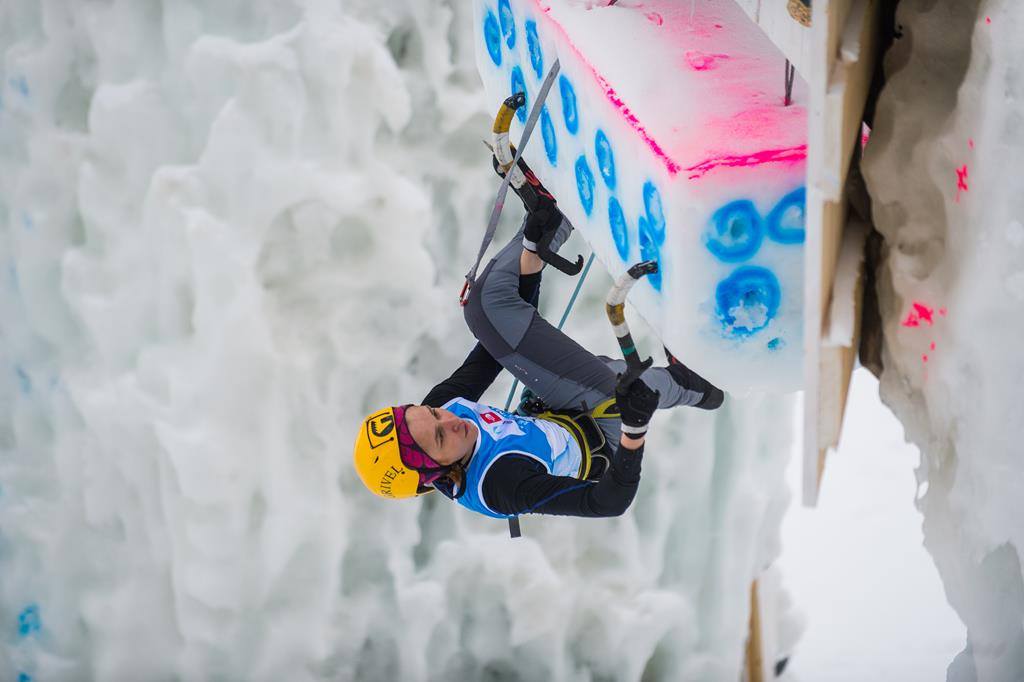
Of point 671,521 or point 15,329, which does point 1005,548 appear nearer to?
point 671,521

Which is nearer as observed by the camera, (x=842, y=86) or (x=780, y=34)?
(x=842, y=86)

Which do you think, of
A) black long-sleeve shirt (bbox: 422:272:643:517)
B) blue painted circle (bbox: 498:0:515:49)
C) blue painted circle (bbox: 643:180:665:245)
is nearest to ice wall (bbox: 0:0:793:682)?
blue painted circle (bbox: 498:0:515:49)

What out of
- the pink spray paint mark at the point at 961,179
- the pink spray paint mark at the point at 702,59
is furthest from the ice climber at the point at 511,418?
the pink spray paint mark at the point at 961,179

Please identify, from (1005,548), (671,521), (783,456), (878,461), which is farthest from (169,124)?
(878,461)

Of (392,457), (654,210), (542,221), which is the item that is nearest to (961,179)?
(654,210)

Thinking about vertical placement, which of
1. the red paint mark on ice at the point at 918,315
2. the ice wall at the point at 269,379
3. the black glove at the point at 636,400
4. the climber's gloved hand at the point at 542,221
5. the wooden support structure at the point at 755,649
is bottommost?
the wooden support structure at the point at 755,649

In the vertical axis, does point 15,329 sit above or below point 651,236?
below

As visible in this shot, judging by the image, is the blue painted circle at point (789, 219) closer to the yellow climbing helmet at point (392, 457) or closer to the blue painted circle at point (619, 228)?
the blue painted circle at point (619, 228)

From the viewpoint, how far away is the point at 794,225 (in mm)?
1495

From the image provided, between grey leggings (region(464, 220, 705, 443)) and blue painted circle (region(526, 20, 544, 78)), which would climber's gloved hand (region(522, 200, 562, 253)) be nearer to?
grey leggings (region(464, 220, 705, 443))

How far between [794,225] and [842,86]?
32 cm

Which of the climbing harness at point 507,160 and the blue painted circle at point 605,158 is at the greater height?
the blue painted circle at point 605,158

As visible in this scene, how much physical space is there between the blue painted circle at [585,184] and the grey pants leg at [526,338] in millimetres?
188

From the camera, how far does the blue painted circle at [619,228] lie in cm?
172
